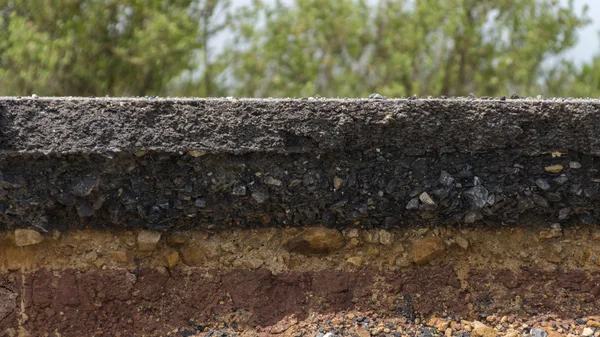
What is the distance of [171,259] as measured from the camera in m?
1.92

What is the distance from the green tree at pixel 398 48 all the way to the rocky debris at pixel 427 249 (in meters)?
6.90

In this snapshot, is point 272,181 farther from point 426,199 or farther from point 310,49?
point 310,49

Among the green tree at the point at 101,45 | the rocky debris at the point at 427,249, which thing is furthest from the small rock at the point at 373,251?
the green tree at the point at 101,45

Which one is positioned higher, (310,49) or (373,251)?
(310,49)

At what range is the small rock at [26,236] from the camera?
6.23 feet

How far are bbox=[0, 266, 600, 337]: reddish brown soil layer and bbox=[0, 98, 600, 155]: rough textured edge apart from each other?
402 mm

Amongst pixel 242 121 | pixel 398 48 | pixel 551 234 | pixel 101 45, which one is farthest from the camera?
pixel 398 48

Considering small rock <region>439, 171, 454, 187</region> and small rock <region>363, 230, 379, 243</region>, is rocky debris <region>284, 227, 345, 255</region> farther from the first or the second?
small rock <region>439, 171, 454, 187</region>

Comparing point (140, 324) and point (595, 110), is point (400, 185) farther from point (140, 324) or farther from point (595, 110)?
point (140, 324)

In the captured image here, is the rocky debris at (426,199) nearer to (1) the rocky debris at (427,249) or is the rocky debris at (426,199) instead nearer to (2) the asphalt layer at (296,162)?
(2) the asphalt layer at (296,162)

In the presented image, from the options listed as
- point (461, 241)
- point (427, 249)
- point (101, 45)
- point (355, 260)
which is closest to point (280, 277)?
point (355, 260)

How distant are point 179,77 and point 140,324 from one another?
7.16 metres

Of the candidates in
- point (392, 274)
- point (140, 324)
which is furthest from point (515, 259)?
point (140, 324)

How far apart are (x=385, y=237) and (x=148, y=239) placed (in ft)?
2.27
